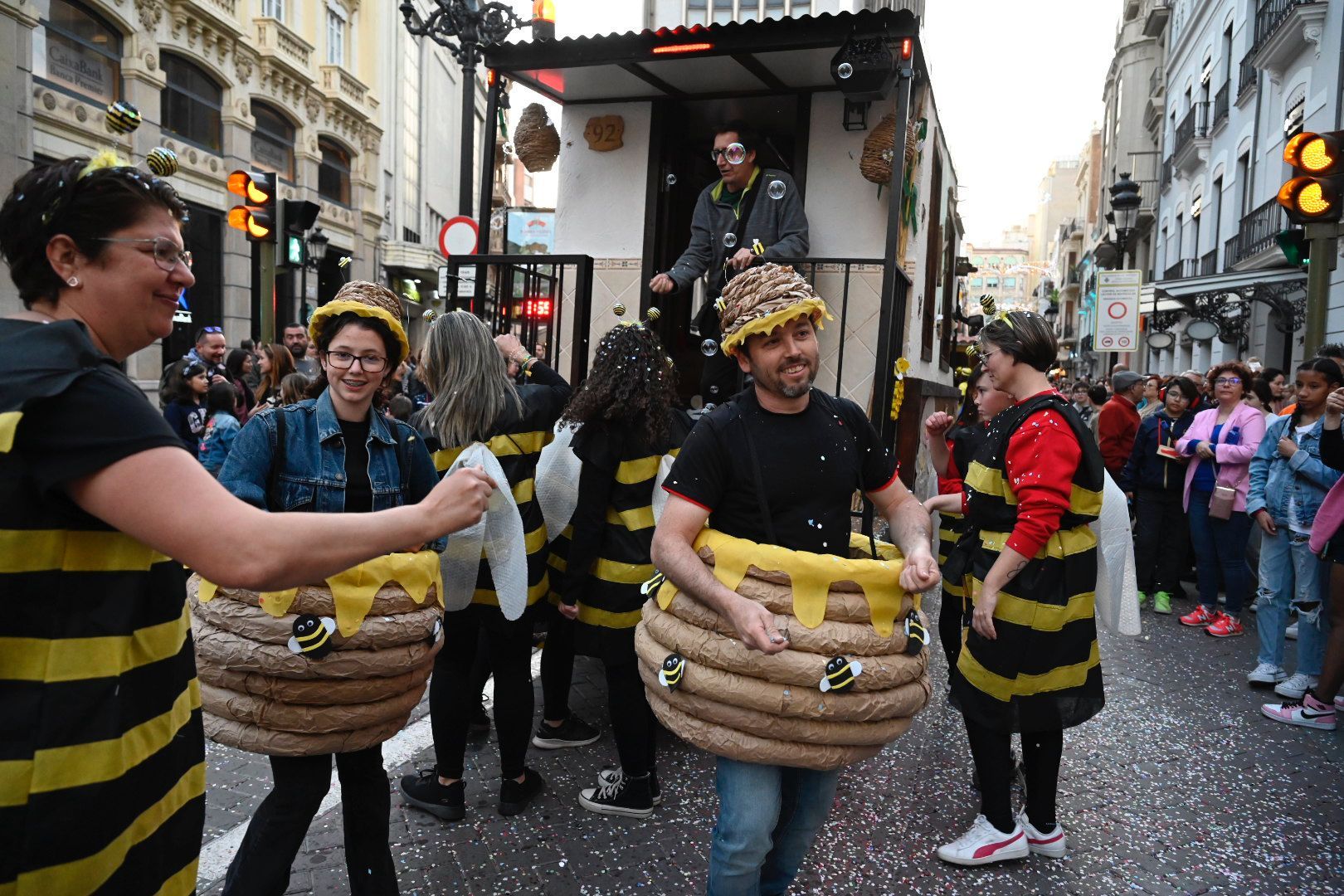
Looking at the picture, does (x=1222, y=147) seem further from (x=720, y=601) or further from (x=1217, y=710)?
(x=720, y=601)

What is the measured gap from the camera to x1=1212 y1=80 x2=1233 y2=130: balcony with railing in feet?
71.7

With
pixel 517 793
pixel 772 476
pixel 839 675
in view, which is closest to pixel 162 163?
pixel 772 476

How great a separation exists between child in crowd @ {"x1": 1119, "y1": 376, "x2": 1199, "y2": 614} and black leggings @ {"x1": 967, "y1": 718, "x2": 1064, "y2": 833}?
15.8 feet

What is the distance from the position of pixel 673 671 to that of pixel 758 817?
457 mm

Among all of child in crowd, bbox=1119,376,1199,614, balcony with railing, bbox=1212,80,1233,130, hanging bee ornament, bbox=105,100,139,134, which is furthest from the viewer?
balcony with railing, bbox=1212,80,1233,130

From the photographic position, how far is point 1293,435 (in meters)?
5.44

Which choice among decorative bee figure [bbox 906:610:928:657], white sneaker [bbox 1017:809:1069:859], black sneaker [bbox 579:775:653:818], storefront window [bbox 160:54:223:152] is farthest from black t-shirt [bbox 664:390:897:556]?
storefront window [bbox 160:54:223:152]

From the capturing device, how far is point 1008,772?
11.0 ft

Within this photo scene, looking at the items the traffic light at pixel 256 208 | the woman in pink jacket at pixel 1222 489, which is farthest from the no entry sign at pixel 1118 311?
the traffic light at pixel 256 208

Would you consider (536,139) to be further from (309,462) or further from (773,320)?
(773,320)

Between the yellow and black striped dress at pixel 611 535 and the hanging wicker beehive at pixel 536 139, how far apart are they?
3762mm

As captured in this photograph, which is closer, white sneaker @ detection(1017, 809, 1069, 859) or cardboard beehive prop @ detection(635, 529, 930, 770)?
cardboard beehive prop @ detection(635, 529, 930, 770)

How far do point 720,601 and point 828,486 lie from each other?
535mm

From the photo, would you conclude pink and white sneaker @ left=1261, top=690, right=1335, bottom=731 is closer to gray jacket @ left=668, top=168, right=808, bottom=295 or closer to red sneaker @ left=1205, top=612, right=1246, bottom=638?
red sneaker @ left=1205, top=612, right=1246, bottom=638
